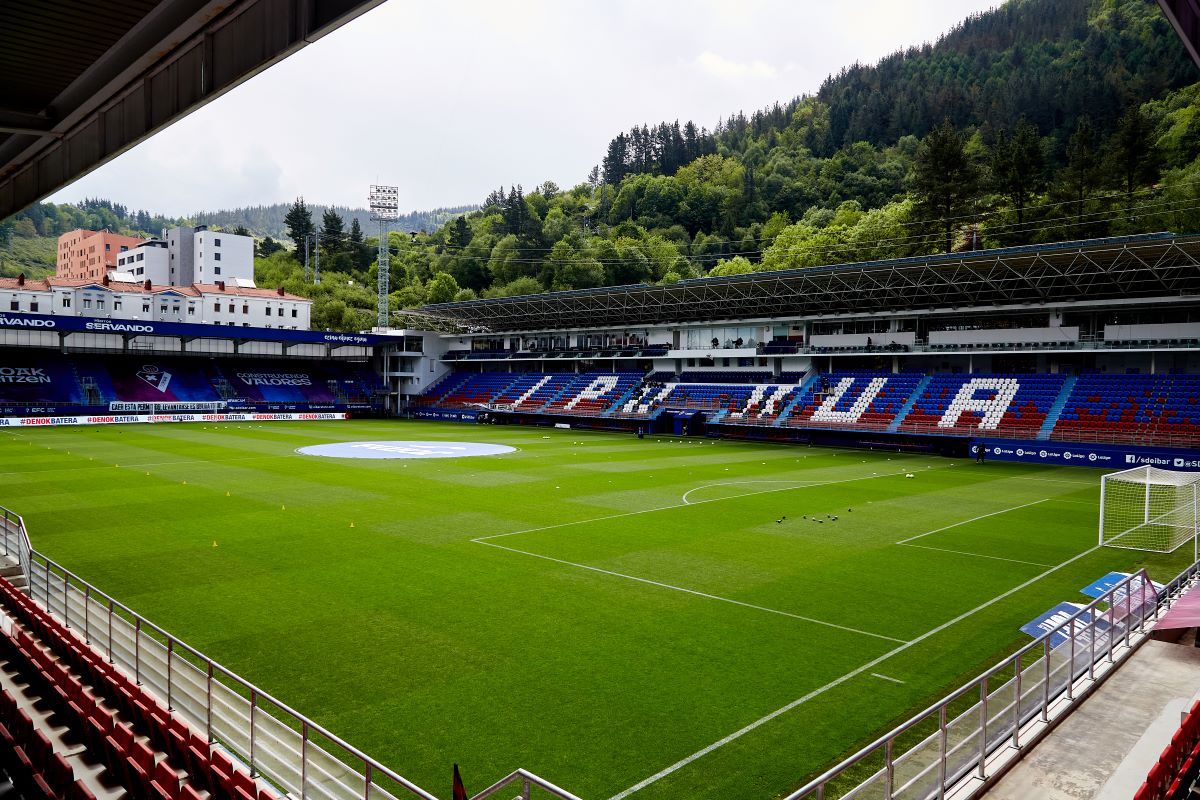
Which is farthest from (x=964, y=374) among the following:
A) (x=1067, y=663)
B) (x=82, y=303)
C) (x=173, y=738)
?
(x=82, y=303)

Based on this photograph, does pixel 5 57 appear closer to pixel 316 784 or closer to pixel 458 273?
pixel 316 784

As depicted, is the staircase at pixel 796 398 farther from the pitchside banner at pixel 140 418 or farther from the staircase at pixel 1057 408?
the pitchside banner at pixel 140 418

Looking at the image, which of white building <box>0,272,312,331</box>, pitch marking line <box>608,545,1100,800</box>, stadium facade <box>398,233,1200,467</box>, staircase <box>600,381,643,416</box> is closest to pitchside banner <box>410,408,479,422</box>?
stadium facade <box>398,233,1200,467</box>

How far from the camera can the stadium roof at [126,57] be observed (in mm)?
7453

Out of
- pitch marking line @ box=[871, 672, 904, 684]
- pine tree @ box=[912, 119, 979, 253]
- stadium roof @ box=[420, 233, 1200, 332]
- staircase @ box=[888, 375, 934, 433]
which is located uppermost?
pine tree @ box=[912, 119, 979, 253]

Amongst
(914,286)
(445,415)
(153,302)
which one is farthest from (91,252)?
(914,286)

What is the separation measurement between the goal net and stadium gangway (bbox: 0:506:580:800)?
20.5 metres

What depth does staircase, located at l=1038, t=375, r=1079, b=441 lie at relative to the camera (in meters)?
42.6

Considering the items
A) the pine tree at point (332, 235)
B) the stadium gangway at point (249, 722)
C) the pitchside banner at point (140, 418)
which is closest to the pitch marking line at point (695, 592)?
the stadium gangway at point (249, 722)

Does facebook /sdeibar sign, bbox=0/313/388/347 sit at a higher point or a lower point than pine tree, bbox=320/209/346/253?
lower

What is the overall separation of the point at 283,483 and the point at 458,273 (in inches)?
4034

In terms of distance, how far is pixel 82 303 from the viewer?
77.5 m

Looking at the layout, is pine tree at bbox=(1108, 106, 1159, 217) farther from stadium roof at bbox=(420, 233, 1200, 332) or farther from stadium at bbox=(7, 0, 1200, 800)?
stadium at bbox=(7, 0, 1200, 800)

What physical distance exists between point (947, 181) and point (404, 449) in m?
58.5
